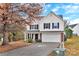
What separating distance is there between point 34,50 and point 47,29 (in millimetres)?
254

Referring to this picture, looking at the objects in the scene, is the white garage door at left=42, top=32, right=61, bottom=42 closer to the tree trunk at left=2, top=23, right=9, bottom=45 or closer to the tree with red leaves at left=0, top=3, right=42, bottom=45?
the tree with red leaves at left=0, top=3, right=42, bottom=45

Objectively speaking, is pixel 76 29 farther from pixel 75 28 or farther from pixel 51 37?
pixel 51 37

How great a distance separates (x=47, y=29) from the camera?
3.46 metres

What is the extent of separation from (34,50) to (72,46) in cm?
39

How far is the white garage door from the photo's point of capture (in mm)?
3446

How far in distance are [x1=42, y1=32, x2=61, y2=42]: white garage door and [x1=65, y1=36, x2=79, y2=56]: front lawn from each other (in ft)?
0.36

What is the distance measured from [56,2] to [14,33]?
53cm

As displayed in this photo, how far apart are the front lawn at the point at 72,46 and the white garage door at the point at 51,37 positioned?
0.11 metres

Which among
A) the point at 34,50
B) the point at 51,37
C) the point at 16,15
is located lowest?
the point at 34,50

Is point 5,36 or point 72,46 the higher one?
point 5,36

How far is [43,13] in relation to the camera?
341 cm

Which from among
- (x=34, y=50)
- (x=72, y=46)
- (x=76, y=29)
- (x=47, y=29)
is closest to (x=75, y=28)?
(x=76, y=29)

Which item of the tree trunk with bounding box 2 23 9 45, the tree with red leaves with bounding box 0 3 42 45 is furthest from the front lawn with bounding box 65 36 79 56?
the tree trunk with bounding box 2 23 9 45

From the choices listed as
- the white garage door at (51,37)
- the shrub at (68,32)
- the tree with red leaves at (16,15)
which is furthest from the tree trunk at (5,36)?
the shrub at (68,32)
